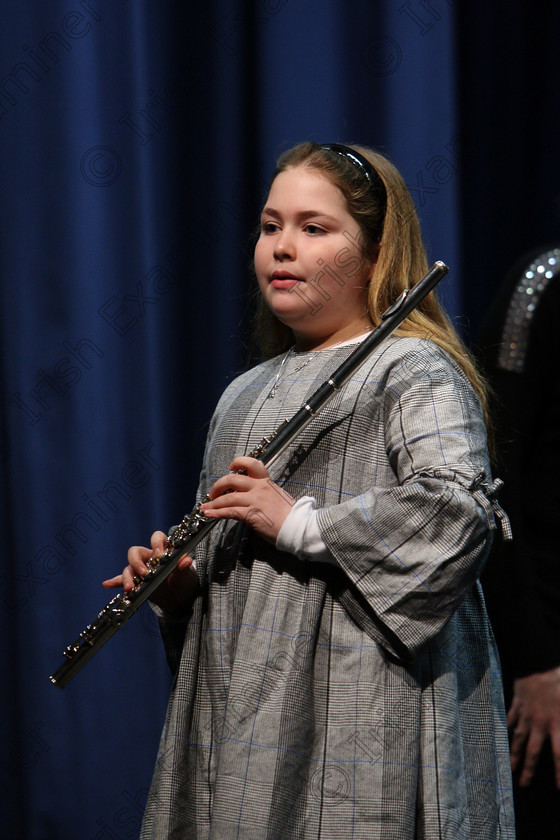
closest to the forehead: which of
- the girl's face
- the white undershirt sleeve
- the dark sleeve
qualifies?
the girl's face

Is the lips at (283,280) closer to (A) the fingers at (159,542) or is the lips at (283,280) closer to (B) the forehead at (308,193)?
(B) the forehead at (308,193)

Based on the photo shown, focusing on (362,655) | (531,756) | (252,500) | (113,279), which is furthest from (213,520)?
(113,279)

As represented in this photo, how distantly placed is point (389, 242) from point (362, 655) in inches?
20.6

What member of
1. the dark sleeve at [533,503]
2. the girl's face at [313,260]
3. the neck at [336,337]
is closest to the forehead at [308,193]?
the girl's face at [313,260]

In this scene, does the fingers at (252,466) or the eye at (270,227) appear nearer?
the fingers at (252,466)

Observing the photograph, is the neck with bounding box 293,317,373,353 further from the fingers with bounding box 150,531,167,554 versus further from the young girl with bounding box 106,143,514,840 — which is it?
the fingers with bounding box 150,531,167,554

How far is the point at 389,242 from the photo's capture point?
1.20m

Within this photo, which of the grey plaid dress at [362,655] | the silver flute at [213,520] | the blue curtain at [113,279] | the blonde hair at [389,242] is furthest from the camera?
the blue curtain at [113,279]

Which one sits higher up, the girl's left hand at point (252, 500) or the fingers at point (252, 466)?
the fingers at point (252, 466)

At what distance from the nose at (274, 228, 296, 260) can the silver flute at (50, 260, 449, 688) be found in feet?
0.50

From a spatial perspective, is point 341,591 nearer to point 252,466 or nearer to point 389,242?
point 252,466

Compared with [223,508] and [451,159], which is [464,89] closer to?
[451,159]

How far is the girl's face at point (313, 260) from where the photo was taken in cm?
114

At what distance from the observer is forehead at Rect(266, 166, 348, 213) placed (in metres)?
1.16
